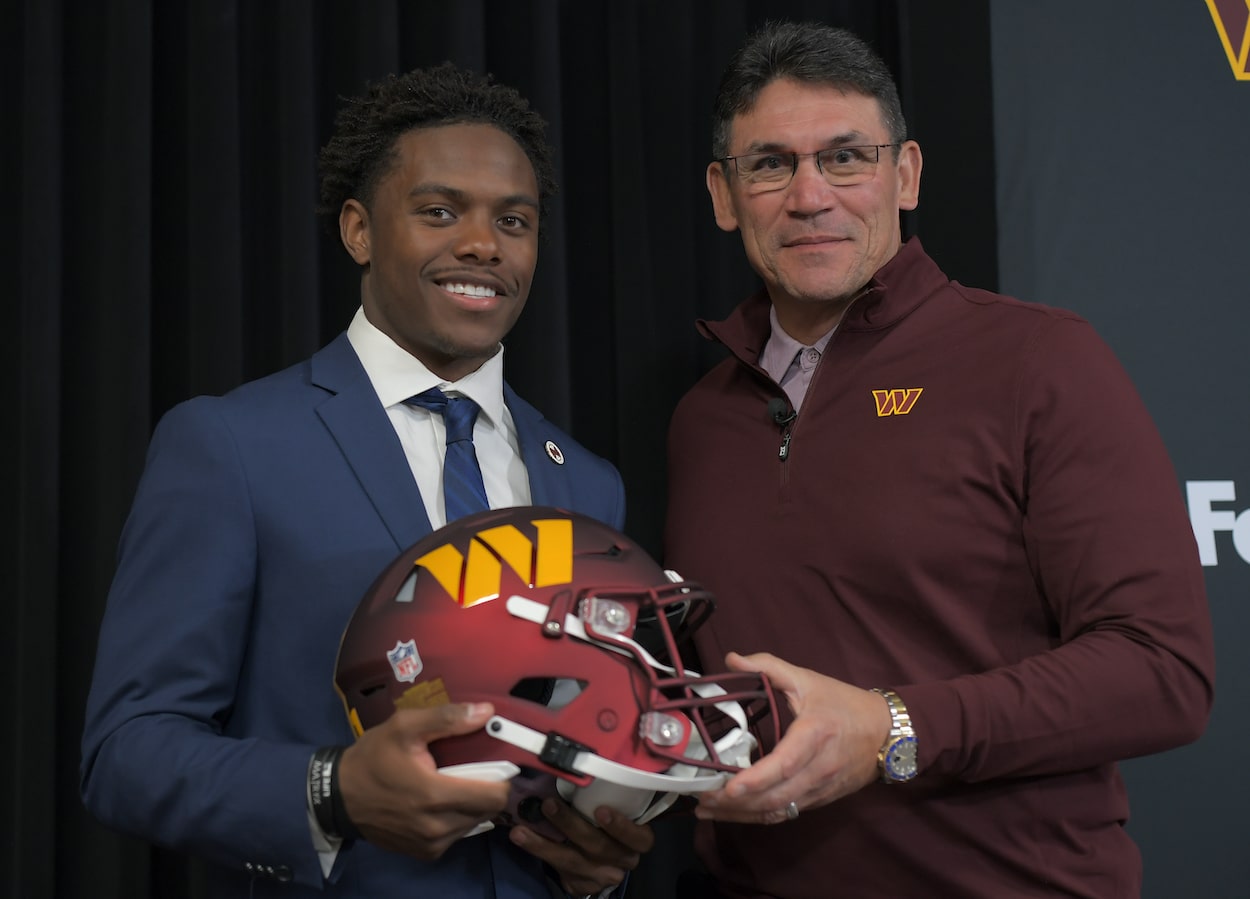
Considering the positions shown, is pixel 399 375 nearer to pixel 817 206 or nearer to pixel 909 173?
pixel 817 206

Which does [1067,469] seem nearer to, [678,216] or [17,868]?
[678,216]

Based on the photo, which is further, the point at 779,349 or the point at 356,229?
the point at 779,349

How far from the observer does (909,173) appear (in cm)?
190

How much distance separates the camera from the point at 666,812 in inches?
56.0

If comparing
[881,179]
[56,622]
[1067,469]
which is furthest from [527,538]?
[56,622]

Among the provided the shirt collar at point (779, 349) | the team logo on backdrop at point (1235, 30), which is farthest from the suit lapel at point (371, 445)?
the team logo on backdrop at point (1235, 30)

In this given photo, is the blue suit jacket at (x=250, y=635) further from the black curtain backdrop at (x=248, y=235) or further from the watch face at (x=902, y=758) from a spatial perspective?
the black curtain backdrop at (x=248, y=235)

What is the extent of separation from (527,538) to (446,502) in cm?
27

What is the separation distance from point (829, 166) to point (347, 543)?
90cm

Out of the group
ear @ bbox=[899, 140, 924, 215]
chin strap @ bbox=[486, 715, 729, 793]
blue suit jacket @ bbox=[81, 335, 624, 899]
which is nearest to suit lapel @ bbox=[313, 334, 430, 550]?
blue suit jacket @ bbox=[81, 335, 624, 899]

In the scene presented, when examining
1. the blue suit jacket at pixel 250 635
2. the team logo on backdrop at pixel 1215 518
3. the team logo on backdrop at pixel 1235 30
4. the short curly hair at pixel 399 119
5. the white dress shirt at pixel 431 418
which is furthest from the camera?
the team logo on backdrop at pixel 1235 30

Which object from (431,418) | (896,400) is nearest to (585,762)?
(431,418)

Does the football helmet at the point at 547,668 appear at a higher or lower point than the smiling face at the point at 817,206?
lower

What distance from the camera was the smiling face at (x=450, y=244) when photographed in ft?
5.40
